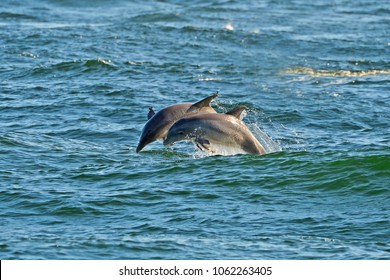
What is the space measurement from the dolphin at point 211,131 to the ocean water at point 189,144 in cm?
60

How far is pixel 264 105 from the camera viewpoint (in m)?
22.0

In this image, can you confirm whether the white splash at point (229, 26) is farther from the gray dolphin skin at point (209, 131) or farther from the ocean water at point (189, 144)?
the gray dolphin skin at point (209, 131)

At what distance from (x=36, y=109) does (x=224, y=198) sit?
24.8 feet

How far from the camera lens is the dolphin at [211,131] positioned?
15.5 meters

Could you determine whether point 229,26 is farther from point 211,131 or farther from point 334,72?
point 211,131

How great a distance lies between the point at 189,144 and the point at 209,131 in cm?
289

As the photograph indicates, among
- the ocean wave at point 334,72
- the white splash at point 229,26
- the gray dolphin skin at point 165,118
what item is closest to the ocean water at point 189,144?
the ocean wave at point 334,72

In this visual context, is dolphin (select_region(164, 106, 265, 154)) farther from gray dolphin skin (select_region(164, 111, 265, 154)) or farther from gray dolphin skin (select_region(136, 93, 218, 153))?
gray dolphin skin (select_region(136, 93, 218, 153))

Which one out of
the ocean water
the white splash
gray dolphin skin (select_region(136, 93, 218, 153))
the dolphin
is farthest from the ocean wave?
gray dolphin skin (select_region(136, 93, 218, 153))

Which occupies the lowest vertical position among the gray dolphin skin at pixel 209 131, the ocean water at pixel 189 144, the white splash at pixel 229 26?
the ocean water at pixel 189 144

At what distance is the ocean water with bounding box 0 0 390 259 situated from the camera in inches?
529

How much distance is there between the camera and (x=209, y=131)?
15570 mm
